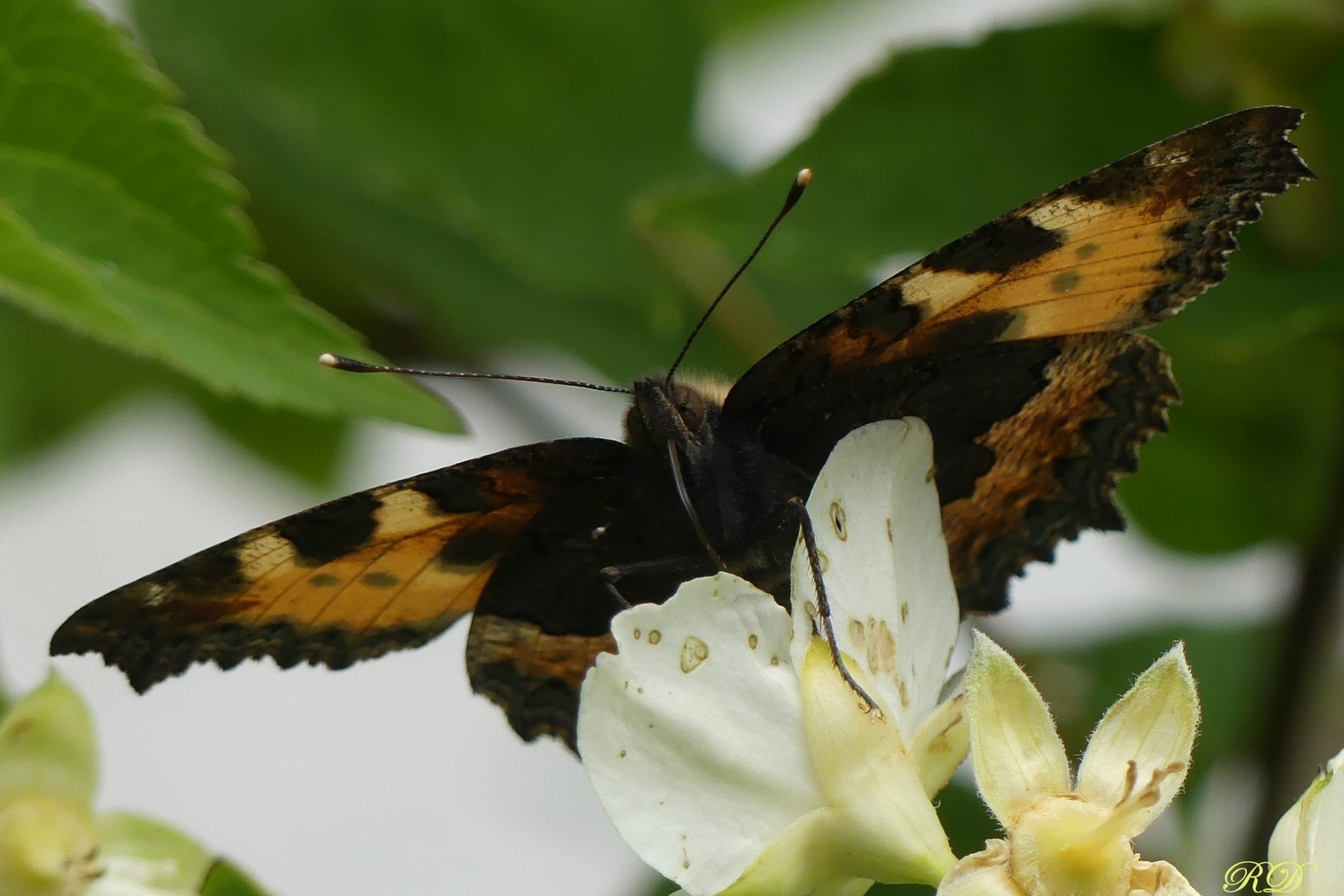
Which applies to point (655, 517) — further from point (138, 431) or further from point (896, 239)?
point (138, 431)

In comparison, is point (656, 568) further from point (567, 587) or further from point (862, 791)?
point (862, 791)

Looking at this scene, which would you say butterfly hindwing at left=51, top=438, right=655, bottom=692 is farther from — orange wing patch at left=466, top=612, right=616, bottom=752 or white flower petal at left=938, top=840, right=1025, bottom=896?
white flower petal at left=938, top=840, right=1025, bottom=896

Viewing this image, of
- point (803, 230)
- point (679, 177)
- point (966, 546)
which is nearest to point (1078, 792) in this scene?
point (966, 546)

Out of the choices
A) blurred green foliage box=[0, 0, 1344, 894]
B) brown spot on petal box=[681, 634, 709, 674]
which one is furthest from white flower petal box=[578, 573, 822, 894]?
blurred green foliage box=[0, 0, 1344, 894]

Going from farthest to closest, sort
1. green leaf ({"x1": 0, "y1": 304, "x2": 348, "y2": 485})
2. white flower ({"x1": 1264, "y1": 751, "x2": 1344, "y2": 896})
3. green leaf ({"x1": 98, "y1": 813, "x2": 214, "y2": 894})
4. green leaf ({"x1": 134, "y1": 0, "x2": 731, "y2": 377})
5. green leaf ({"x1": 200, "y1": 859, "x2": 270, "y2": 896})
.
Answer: green leaf ({"x1": 0, "y1": 304, "x2": 348, "y2": 485})
green leaf ({"x1": 134, "y1": 0, "x2": 731, "y2": 377})
green leaf ({"x1": 98, "y1": 813, "x2": 214, "y2": 894})
green leaf ({"x1": 200, "y1": 859, "x2": 270, "y2": 896})
white flower ({"x1": 1264, "y1": 751, "x2": 1344, "y2": 896})

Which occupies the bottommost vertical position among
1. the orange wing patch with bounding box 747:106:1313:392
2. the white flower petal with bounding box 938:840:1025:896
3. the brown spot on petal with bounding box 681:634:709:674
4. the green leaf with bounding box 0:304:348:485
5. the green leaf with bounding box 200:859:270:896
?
the green leaf with bounding box 200:859:270:896

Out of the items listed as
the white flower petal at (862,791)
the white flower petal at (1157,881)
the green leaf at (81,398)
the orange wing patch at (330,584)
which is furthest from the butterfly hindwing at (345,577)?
the green leaf at (81,398)
